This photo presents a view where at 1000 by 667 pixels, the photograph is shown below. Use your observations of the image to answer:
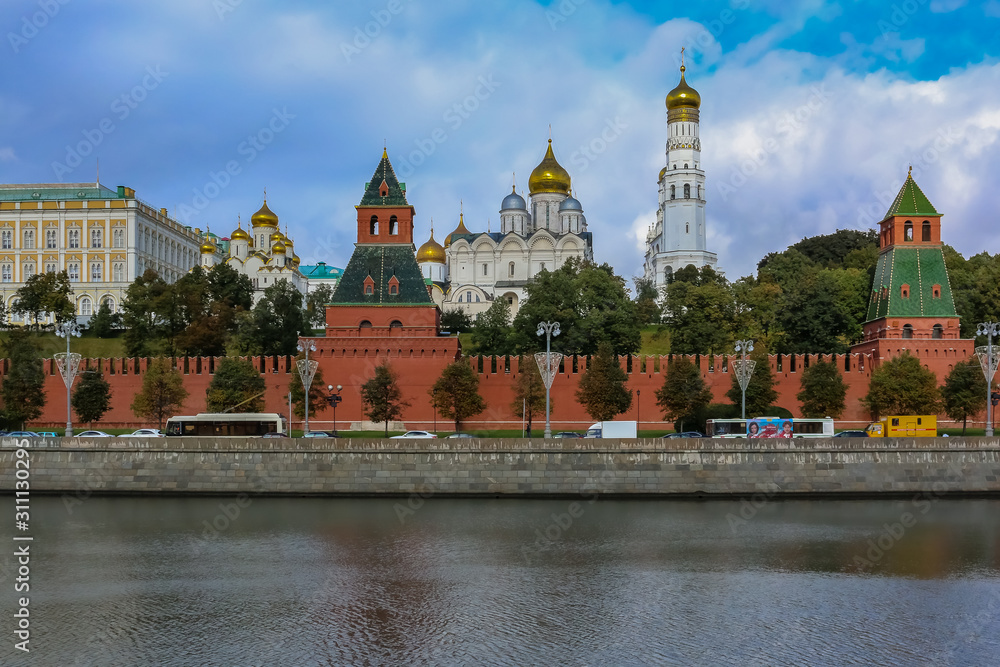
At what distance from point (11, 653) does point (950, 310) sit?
39292 millimetres

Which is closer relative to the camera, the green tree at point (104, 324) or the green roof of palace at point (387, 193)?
the green roof of palace at point (387, 193)

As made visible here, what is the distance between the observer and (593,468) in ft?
101

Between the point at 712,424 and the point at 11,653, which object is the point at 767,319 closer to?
the point at 712,424

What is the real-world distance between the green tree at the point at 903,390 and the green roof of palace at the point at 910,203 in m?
6.18

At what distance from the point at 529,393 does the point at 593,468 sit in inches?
497

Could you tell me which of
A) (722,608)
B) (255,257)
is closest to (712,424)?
(722,608)

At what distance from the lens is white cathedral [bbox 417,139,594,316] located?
8694 centimetres

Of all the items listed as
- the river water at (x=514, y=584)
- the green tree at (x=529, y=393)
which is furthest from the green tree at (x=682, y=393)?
the river water at (x=514, y=584)

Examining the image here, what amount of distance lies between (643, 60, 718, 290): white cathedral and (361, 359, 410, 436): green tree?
50.7 m

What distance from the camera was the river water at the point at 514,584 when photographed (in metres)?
17.0

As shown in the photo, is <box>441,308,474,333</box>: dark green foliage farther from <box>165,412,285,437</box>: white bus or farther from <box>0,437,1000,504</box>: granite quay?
<box>0,437,1000,504</box>: granite quay

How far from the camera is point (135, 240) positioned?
3329 inches

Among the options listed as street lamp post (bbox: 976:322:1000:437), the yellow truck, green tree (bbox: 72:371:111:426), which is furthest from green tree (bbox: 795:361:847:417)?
Answer: green tree (bbox: 72:371:111:426)

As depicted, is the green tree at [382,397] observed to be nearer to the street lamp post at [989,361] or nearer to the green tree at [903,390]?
the green tree at [903,390]
